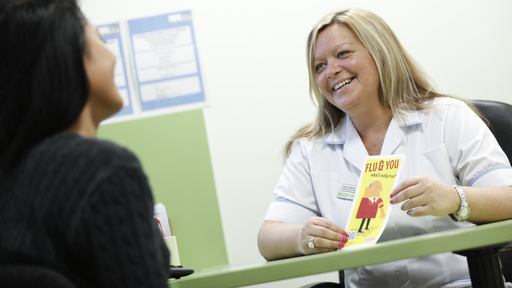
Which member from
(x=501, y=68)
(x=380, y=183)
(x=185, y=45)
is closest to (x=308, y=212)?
(x=380, y=183)

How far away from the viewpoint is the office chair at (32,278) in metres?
0.57

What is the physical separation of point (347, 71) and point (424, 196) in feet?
2.19

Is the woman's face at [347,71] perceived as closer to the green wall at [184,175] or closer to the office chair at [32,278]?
the green wall at [184,175]

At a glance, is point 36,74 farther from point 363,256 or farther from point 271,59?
point 271,59

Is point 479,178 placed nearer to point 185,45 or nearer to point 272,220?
point 272,220

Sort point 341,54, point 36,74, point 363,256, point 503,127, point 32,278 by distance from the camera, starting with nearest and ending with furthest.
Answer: point 32,278
point 36,74
point 363,256
point 503,127
point 341,54

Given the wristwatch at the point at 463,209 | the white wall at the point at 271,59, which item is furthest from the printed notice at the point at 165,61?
the wristwatch at the point at 463,209

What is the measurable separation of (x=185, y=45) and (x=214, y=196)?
32.8 inches

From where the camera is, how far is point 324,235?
1.28 meters

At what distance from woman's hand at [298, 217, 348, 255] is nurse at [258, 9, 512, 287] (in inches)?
1.8

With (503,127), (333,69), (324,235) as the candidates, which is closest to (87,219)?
(324,235)

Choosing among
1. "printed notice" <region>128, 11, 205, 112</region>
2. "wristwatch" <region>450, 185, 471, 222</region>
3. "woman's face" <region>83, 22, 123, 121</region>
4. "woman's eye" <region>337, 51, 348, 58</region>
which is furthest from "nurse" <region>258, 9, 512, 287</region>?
"printed notice" <region>128, 11, 205, 112</region>

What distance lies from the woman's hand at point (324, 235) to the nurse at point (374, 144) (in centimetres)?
5

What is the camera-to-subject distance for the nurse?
154 centimetres
